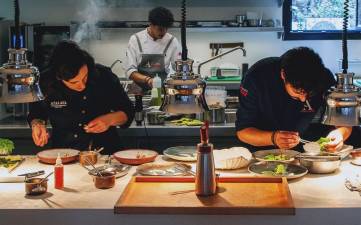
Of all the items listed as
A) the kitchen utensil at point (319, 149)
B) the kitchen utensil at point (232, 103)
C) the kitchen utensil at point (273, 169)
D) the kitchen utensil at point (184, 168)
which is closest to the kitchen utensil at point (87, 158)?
the kitchen utensil at point (184, 168)

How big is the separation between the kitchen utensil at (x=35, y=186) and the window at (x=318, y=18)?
529 centimetres

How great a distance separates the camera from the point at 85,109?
398cm

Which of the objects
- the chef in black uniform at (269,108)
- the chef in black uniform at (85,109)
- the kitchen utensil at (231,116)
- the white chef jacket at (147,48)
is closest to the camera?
the chef in black uniform at (269,108)

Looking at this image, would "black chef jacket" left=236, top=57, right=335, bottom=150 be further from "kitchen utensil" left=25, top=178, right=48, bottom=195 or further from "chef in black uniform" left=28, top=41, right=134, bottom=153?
"kitchen utensil" left=25, top=178, right=48, bottom=195

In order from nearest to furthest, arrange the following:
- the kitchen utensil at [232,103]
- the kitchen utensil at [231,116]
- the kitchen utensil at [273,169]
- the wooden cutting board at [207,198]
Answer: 1. the wooden cutting board at [207,198]
2. the kitchen utensil at [273,169]
3. the kitchen utensil at [231,116]
4. the kitchen utensil at [232,103]

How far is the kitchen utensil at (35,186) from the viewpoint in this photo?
107 inches

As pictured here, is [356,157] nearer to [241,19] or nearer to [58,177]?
[58,177]

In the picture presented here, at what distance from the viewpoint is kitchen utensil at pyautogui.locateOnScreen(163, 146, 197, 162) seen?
3396 millimetres

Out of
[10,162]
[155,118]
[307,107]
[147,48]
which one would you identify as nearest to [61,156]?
[10,162]

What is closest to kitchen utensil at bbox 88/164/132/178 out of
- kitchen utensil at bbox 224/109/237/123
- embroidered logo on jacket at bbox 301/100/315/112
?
embroidered logo on jacket at bbox 301/100/315/112

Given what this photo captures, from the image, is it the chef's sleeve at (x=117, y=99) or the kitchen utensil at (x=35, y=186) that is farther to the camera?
the chef's sleeve at (x=117, y=99)

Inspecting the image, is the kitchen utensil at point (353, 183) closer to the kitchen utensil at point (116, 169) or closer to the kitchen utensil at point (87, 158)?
the kitchen utensil at point (116, 169)

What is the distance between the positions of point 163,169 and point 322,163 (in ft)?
3.11

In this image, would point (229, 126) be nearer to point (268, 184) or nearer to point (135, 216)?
point (268, 184)
